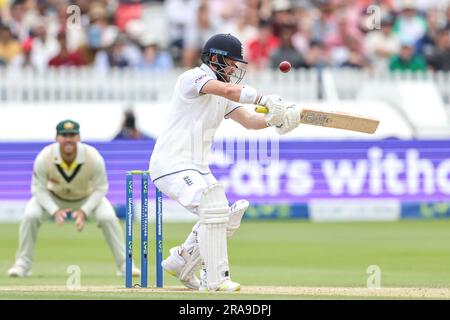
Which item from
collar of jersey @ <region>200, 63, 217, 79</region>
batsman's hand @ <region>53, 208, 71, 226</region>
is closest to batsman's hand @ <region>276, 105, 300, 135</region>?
collar of jersey @ <region>200, 63, 217, 79</region>

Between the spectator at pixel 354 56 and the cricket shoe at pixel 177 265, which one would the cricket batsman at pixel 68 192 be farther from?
the spectator at pixel 354 56

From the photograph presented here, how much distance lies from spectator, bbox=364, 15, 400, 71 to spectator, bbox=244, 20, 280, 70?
1.56 m

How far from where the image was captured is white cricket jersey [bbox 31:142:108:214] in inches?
488

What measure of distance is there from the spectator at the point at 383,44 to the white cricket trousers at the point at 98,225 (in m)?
9.45

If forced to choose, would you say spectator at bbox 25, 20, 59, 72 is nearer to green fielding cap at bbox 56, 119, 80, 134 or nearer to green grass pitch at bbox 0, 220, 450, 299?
green grass pitch at bbox 0, 220, 450, 299

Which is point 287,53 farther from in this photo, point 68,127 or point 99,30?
point 68,127

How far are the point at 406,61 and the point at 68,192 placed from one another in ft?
30.7

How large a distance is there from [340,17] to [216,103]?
11307 mm

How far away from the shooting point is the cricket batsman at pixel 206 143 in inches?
379

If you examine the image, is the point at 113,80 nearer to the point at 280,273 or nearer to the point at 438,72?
the point at 438,72

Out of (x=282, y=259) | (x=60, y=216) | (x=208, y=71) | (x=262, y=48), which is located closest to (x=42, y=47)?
(x=262, y=48)

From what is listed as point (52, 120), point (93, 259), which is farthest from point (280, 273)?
point (52, 120)

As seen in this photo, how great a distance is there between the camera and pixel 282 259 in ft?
44.8

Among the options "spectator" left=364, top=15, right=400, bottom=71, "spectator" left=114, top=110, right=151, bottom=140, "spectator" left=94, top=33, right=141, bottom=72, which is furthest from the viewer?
"spectator" left=364, top=15, right=400, bottom=71
